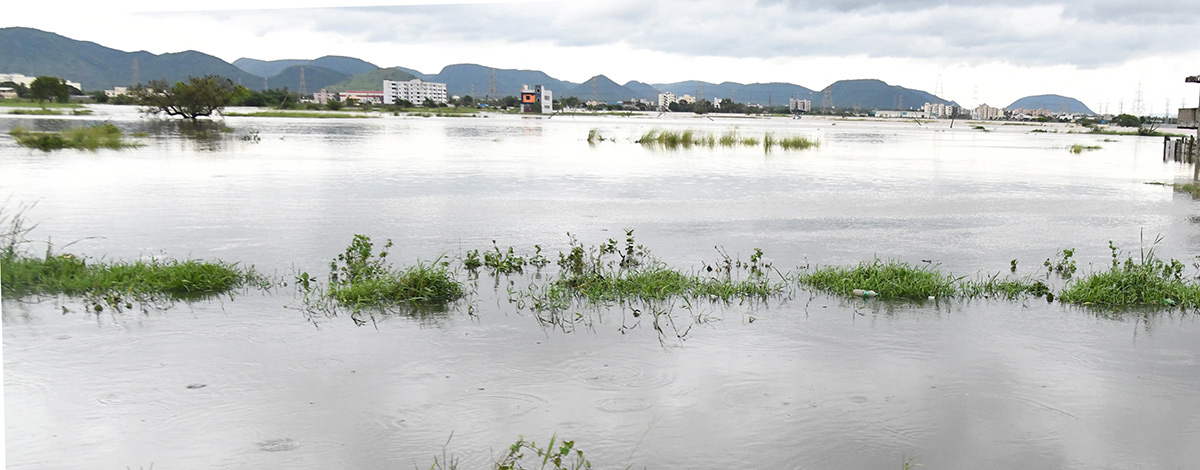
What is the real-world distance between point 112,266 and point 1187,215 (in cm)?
1157

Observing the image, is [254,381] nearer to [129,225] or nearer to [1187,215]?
[129,225]

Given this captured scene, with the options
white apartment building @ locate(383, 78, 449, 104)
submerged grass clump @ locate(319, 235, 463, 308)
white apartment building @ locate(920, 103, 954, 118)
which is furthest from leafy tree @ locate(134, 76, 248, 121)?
white apartment building @ locate(920, 103, 954, 118)

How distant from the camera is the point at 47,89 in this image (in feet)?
128

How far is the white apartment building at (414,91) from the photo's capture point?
343ft

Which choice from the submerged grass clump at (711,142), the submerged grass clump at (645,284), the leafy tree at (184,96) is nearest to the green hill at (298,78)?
the leafy tree at (184,96)

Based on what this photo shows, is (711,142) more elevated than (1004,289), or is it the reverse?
(711,142)

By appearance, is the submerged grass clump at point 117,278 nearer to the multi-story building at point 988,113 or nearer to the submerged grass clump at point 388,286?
the submerged grass clump at point 388,286

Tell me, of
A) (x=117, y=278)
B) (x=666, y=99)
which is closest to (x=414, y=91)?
(x=666, y=99)

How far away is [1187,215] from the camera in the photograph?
10.5m

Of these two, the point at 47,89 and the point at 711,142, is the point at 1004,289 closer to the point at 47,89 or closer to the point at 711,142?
the point at 711,142

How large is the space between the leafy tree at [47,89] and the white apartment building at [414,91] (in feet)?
195

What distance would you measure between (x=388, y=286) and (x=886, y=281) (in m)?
3.50

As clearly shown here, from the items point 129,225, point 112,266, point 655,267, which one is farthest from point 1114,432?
point 129,225

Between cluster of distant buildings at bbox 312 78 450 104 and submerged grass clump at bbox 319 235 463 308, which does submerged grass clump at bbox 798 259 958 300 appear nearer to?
submerged grass clump at bbox 319 235 463 308
